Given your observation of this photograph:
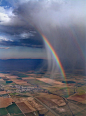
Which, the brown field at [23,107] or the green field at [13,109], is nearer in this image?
the green field at [13,109]

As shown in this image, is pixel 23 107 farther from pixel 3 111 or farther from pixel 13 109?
pixel 3 111

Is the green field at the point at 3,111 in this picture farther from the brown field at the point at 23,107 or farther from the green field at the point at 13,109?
the brown field at the point at 23,107

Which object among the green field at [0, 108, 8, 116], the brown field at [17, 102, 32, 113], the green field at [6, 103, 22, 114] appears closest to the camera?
the green field at [0, 108, 8, 116]

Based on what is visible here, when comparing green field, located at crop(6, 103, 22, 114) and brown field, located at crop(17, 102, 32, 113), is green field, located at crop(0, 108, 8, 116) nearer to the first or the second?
green field, located at crop(6, 103, 22, 114)

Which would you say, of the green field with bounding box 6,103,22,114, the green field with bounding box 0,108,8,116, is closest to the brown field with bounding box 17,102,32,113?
the green field with bounding box 6,103,22,114

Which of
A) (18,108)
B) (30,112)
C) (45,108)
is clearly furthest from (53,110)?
(18,108)

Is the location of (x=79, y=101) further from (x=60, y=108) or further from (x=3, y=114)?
(x=3, y=114)

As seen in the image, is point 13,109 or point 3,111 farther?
point 13,109

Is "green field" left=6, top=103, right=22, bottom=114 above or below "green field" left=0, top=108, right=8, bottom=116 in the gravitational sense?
below

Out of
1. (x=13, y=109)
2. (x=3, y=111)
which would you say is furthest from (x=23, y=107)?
(x=3, y=111)

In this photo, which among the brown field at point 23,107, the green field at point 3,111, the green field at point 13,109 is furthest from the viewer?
the brown field at point 23,107

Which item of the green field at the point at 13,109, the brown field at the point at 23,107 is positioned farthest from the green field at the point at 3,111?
the brown field at the point at 23,107

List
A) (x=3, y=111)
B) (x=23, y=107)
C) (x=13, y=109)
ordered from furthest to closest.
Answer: (x=23, y=107), (x=13, y=109), (x=3, y=111)
